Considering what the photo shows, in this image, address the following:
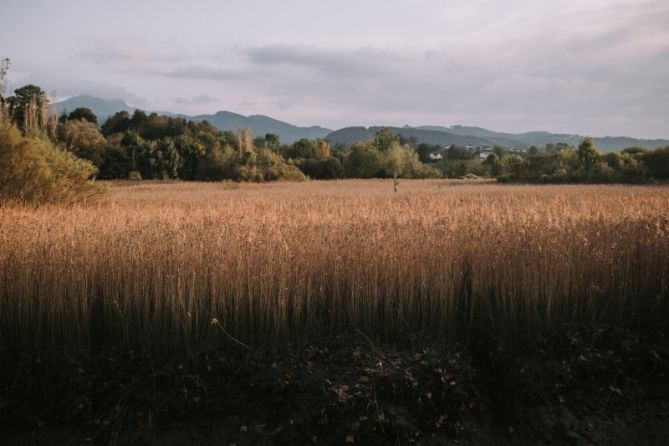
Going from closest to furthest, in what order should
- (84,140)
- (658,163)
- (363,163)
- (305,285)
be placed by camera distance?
(305,285) < (658,163) < (84,140) < (363,163)

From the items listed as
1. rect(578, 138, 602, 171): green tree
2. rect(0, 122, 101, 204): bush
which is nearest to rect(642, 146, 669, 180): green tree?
rect(578, 138, 602, 171): green tree

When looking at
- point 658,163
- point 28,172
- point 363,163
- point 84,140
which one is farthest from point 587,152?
point 28,172

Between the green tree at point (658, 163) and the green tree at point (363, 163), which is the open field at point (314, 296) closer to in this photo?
the green tree at point (658, 163)

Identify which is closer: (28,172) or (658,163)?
(28,172)

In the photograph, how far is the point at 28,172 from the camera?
1245cm

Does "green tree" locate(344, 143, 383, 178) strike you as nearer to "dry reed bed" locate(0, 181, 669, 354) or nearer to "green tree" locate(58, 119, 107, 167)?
"green tree" locate(58, 119, 107, 167)

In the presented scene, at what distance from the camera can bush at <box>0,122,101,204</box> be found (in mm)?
12242

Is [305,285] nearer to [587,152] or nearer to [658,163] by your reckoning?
[658,163]

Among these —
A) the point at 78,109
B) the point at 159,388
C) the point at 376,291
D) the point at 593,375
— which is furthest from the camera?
the point at 78,109

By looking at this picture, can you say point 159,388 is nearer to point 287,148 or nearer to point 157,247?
point 157,247

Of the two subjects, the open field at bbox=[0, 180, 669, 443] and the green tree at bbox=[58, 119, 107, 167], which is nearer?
the open field at bbox=[0, 180, 669, 443]

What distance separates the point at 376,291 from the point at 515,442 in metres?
1.94

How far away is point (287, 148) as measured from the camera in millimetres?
71188

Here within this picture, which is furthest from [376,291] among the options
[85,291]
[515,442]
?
[85,291]
